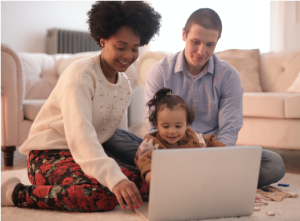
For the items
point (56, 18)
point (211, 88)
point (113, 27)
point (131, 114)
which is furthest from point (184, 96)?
point (56, 18)

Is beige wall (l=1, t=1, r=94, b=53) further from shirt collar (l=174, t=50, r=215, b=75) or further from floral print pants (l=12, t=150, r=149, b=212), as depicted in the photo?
floral print pants (l=12, t=150, r=149, b=212)

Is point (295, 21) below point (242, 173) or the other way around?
the other way around

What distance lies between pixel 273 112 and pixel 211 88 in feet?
2.38

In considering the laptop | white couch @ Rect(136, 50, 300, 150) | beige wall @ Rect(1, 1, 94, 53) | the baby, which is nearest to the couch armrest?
white couch @ Rect(136, 50, 300, 150)

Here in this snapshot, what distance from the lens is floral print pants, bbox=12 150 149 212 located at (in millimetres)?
1130

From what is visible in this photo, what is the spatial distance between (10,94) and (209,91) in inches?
50.7

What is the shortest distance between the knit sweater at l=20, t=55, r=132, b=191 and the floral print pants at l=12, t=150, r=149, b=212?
0.30ft

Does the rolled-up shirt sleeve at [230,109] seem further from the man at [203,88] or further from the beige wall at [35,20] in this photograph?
the beige wall at [35,20]

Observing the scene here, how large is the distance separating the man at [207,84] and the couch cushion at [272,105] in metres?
0.60

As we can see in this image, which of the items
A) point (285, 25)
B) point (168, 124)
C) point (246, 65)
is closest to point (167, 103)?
point (168, 124)

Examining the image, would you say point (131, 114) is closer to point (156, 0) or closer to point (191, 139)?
point (156, 0)

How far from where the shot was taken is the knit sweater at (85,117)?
1.07 metres

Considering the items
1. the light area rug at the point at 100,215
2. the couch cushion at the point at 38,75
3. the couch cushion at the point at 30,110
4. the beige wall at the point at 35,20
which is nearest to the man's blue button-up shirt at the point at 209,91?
the light area rug at the point at 100,215

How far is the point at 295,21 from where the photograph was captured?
395 centimetres
